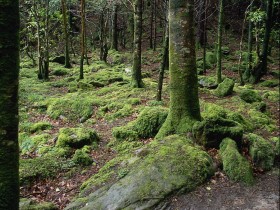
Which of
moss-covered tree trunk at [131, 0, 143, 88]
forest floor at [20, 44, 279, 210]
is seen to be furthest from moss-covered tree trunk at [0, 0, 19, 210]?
moss-covered tree trunk at [131, 0, 143, 88]

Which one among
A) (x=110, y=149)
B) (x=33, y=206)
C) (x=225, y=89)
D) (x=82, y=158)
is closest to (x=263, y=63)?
(x=225, y=89)

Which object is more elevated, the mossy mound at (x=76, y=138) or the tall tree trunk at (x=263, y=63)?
the tall tree trunk at (x=263, y=63)

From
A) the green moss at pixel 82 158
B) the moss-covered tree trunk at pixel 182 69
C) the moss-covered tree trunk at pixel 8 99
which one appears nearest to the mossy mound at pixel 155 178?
the moss-covered tree trunk at pixel 182 69

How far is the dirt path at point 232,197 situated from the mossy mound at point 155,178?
0.68 ft

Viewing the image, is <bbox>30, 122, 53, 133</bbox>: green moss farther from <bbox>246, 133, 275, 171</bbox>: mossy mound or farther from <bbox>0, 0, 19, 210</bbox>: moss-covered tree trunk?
<bbox>246, 133, 275, 171</bbox>: mossy mound

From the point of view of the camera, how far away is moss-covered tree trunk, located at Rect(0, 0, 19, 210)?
3705mm

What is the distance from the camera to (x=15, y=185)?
414 centimetres

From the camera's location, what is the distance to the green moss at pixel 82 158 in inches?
314

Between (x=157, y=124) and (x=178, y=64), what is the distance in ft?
6.89

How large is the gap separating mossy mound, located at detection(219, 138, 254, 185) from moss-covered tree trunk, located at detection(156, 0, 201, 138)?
4.01 feet

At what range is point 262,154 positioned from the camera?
5.65 metres

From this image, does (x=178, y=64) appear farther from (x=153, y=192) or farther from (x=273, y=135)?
(x=153, y=192)

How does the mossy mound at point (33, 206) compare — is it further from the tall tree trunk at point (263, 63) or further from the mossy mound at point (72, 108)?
the tall tree trunk at point (263, 63)

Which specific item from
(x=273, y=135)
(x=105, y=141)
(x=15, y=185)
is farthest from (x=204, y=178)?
(x=105, y=141)
